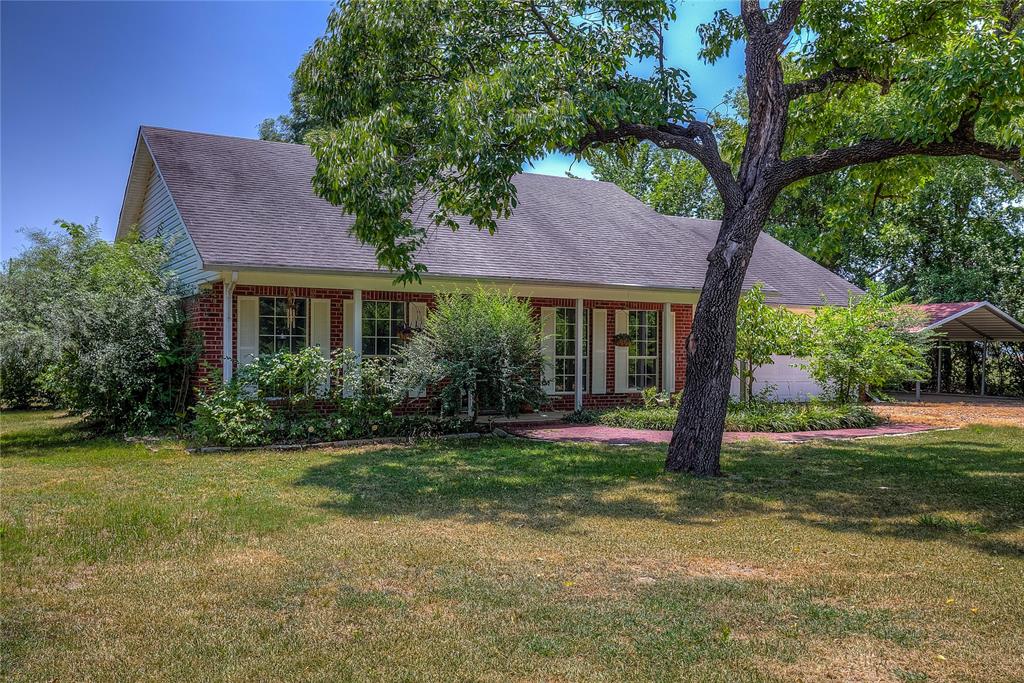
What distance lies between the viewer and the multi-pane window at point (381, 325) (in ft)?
47.1

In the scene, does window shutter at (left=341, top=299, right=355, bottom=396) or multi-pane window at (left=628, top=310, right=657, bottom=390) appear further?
multi-pane window at (left=628, top=310, right=657, bottom=390)

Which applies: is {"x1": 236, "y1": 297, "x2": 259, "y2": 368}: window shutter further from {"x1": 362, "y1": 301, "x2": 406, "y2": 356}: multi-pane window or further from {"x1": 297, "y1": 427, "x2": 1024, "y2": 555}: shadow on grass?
{"x1": 297, "y1": 427, "x2": 1024, "y2": 555}: shadow on grass

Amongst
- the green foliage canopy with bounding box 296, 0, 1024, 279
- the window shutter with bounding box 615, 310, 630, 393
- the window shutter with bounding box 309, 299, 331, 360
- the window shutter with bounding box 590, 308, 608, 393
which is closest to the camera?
the green foliage canopy with bounding box 296, 0, 1024, 279

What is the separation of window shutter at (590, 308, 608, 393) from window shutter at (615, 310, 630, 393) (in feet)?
0.91

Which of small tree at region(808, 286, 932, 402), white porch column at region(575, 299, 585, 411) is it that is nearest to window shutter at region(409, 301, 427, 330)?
white porch column at region(575, 299, 585, 411)

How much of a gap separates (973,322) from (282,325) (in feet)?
65.9

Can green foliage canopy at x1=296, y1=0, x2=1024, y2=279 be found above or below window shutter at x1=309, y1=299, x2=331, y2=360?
above

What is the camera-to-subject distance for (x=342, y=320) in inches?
555

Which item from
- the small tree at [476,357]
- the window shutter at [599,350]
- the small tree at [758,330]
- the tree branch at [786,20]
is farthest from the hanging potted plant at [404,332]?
the tree branch at [786,20]

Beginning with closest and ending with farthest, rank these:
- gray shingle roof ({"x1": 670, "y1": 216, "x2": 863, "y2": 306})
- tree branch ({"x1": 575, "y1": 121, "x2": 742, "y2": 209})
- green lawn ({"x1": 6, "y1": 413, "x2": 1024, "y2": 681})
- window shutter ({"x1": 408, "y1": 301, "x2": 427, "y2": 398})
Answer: green lawn ({"x1": 6, "y1": 413, "x2": 1024, "y2": 681})
tree branch ({"x1": 575, "y1": 121, "x2": 742, "y2": 209})
window shutter ({"x1": 408, "y1": 301, "x2": 427, "y2": 398})
gray shingle roof ({"x1": 670, "y1": 216, "x2": 863, "y2": 306})

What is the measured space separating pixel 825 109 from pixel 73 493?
12.0 m

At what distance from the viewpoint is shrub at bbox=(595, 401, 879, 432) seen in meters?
14.0

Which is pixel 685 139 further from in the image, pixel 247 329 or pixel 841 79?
pixel 247 329

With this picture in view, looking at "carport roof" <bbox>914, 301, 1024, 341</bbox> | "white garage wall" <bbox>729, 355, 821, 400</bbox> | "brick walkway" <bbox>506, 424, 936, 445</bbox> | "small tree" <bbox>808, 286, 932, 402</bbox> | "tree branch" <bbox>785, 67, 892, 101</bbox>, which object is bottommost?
"brick walkway" <bbox>506, 424, 936, 445</bbox>
